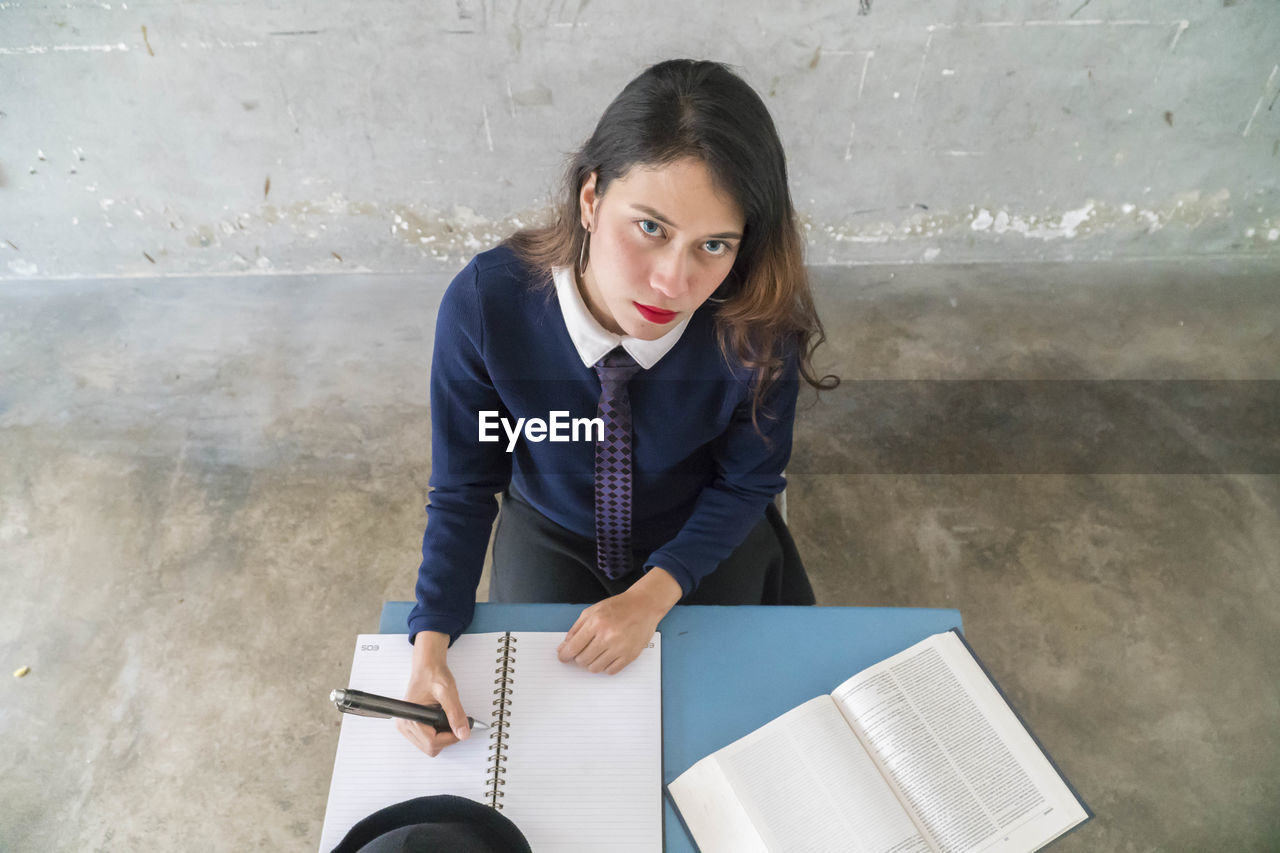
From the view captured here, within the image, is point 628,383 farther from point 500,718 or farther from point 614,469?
point 500,718

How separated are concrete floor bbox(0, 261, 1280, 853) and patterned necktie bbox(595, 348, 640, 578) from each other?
Answer: 79 centimetres

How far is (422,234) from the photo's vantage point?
2.42 meters

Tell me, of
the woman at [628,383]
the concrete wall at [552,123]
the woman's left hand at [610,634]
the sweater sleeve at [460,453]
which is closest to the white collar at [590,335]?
the woman at [628,383]

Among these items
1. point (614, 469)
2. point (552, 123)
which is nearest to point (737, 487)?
point (614, 469)

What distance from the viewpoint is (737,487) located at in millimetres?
1168

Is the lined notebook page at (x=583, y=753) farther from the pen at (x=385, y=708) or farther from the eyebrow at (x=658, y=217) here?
the eyebrow at (x=658, y=217)

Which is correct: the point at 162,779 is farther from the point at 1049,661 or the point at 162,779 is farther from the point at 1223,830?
the point at 1223,830

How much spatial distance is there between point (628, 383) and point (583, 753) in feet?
1.54

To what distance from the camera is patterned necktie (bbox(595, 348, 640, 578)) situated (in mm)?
1030

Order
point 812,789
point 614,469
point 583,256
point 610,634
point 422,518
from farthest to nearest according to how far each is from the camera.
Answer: point 422,518
point 614,469
point 583,256
point 610,634
point 812,789

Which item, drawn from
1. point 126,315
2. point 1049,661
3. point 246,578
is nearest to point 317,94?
point 126,315

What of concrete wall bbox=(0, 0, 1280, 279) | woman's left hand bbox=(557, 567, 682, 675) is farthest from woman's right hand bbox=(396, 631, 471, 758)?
concrete wall bbox=(0, 0, 1280, 279)

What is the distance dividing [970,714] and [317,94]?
6.90ft

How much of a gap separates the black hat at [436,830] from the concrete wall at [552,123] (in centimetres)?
178
